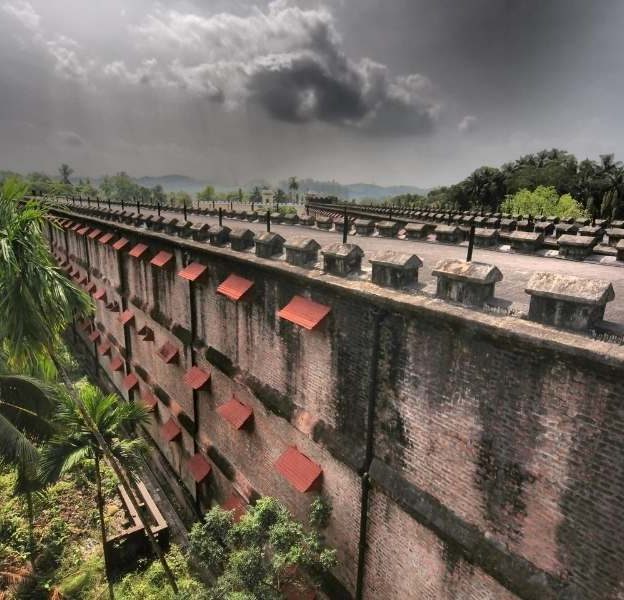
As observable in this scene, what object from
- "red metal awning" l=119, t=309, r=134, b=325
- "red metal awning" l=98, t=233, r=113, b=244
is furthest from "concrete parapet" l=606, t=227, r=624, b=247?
"red metal awning" l=98, t=233, r=113, b=244

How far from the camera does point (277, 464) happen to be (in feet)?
32.2

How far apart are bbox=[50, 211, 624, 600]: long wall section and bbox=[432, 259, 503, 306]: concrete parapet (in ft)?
1.07

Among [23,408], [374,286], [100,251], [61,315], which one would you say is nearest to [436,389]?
[374,286]

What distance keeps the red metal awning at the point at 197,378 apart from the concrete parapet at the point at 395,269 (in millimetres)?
8003

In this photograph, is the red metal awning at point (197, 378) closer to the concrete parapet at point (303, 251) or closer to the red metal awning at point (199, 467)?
the red metal awning at point (199, 467)

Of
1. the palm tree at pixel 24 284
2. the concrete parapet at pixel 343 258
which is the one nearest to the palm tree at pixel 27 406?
the palm tree at pixel 24 284

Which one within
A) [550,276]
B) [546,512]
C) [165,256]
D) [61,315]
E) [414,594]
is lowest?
[414,594]

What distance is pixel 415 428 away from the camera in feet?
23.9

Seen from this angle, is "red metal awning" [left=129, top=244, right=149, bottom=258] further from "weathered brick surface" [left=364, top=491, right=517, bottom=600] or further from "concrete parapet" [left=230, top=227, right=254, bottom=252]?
"weathered brick surface" [left=364, top=491, right=517, bottom=600]

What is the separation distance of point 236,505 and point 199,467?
2649mm

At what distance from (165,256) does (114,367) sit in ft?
35.4

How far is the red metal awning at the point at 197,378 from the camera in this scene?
13.5 metres

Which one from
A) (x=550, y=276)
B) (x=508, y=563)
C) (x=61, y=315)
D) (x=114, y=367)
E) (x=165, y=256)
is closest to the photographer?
(x=550, y=276)

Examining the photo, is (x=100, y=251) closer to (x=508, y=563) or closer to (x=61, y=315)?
(x=61, y=315)
